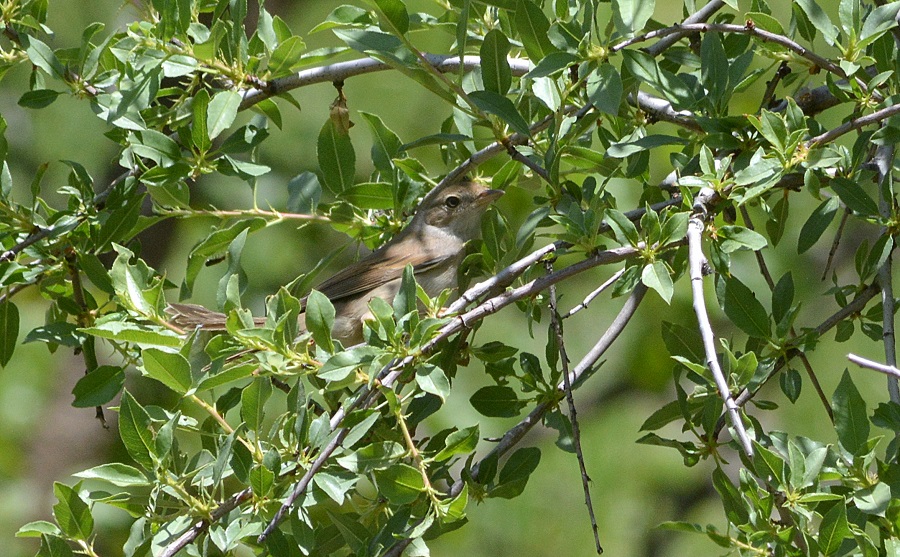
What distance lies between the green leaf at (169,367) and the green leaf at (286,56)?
122cm

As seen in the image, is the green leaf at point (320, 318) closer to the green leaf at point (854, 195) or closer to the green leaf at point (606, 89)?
the green leaf at point (606, 89)

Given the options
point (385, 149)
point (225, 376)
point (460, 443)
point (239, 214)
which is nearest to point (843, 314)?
point (460, 443)

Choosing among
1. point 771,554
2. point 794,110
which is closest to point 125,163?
point 794,110

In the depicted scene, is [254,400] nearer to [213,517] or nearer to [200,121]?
[213,517]

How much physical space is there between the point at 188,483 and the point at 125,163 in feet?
4.41

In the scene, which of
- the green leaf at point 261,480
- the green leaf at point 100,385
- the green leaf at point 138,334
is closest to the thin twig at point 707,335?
the green leaf at point 261,480

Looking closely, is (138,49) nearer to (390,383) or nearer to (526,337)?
(390,383)

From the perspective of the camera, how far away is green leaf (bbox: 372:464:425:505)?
255 cm

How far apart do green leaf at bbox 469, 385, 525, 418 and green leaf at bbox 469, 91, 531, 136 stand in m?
1.02

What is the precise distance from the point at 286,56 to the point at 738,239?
5.34ft

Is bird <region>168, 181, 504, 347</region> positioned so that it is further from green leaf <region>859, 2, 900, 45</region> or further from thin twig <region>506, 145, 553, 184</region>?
green leaf <region>859, 2, 900, 45</region>

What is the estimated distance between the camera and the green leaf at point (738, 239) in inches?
101

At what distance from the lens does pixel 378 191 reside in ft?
11.4

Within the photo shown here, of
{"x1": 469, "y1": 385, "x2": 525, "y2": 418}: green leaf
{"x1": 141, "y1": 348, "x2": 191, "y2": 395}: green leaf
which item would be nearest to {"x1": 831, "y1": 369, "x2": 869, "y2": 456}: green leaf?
{"x1": 469, "y1": 385, "x2": 525, "y2": 418}: green leaf
